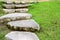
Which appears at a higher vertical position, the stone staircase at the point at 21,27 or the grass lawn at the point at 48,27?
the stone staircase at the point at 21,27

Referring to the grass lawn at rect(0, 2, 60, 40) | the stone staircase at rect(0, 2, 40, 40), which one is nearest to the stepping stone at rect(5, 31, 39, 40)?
the stone staircase at rect(0, 2, 40, 40)

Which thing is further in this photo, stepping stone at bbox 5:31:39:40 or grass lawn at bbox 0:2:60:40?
grass lawn at bbox 0:2:60:40

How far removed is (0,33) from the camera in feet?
6.67

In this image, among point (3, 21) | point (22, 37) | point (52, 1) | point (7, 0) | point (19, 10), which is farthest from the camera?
point (52, 1)

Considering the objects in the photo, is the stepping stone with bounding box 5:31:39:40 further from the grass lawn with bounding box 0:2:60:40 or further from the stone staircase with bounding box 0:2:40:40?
the grass lawn with bounding box 0:2:60:40

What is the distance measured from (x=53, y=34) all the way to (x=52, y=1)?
207 centimetres

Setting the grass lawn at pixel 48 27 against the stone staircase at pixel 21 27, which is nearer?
the stone staircase at pixel 21 27

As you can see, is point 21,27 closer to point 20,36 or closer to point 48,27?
point 20,36

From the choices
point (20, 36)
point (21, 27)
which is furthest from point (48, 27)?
point (20, 36)

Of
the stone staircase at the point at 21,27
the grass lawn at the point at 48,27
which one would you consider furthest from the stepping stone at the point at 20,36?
the grass lawn at the point at 48,27

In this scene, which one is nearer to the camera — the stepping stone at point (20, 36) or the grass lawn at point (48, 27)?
the stepping stone at point (20, 36)

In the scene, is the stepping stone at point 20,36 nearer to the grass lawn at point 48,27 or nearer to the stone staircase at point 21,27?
the stone staircase at point 21,27

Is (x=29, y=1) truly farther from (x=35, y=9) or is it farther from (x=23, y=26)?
(x=23, y=26)

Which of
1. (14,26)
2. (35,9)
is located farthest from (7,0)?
(14,26)
